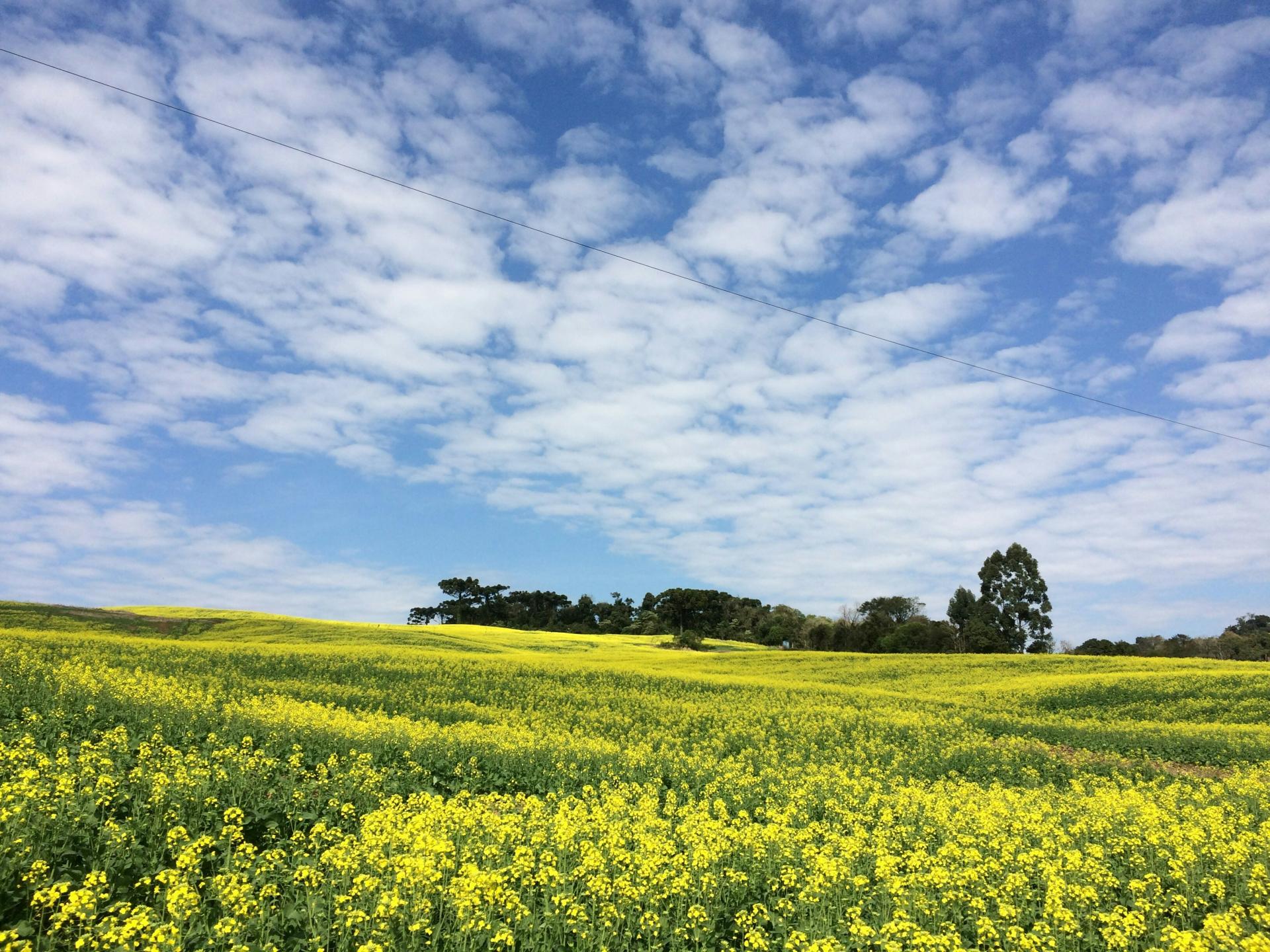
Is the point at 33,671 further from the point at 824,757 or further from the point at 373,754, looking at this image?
the point at 824,757

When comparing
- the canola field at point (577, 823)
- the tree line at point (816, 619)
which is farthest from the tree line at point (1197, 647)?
the canola field at point (577, 823)

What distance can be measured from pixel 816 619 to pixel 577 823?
338 ft

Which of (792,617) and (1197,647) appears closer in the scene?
(1197,647)

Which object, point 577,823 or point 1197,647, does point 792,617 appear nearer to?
point 1197,647

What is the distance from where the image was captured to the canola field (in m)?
6.66

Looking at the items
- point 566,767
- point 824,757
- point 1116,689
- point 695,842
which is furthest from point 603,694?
point 1116,689

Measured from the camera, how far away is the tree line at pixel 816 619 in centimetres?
8162

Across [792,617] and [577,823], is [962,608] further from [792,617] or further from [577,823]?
[577,823]

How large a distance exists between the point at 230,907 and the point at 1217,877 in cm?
1155

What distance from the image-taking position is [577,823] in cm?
901

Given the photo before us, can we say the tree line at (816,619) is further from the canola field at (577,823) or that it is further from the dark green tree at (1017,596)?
the canola field at (577,823)

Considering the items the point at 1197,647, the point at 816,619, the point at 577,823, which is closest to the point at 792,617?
the point at 816,619

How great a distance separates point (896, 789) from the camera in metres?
15.4

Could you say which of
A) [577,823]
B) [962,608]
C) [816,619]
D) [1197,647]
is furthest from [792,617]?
[577,823]
